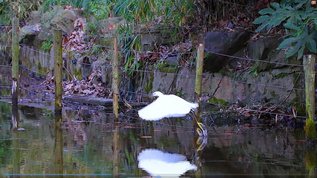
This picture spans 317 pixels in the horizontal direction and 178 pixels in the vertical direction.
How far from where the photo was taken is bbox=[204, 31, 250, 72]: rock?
327 inches

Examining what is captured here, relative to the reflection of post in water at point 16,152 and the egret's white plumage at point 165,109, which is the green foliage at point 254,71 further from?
the reflection of post in water at point 16,152

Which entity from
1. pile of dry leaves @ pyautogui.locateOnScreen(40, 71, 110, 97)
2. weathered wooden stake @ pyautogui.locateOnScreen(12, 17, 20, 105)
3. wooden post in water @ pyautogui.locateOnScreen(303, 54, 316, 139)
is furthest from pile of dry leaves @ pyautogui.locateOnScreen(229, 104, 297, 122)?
weathered wooden stake @ pyautogui.locateOnScreen(12, 17, 20, 105)

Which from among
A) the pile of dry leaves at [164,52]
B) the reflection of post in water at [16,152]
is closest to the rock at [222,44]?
the pile of dry leaves at [164,52]

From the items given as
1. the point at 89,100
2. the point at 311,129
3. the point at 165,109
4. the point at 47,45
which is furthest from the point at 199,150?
the point at 47,45

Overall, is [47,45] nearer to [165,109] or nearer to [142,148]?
[142,148]

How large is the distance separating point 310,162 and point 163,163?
58.8 inches

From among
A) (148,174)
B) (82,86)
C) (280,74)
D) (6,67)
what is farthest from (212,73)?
(6,67)

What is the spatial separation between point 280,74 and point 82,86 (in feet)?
16.0

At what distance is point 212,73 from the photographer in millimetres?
8672

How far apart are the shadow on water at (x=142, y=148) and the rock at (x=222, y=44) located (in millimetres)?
1112

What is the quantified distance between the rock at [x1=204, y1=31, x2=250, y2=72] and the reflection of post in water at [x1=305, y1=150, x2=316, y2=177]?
3031 millimetres

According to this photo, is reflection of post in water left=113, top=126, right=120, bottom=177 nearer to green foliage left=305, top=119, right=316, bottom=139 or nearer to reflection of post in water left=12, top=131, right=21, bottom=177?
reflection of post in water left=12, top=131, right=21, bottom=177

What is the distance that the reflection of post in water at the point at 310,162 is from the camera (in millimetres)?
4723

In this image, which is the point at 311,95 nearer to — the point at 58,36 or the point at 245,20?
the point at 245,20
